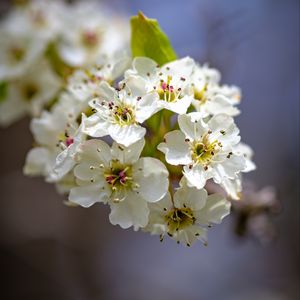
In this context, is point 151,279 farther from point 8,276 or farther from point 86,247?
point 8,276

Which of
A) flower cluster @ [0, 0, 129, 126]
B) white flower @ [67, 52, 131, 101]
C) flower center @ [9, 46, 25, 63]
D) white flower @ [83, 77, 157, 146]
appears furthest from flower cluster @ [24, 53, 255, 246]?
flower center @ [9, 46, 25, 63]

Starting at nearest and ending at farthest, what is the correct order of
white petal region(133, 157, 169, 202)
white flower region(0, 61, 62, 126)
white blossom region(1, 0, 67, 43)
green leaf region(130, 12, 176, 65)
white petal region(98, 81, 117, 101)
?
white petal region(133, 157, 169, 202), white petal region(98, 81, 117, 101), green leaf region(130, 12, 176, 65), white flower region(0, 61, 62, 126), white blossom region(1, 0, 67, 43)

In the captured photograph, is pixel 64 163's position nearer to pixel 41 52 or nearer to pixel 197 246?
pixel 41 52

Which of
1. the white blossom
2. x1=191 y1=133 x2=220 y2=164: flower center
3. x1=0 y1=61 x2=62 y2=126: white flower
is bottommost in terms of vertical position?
x1=191 y1=133 x2=220 y2=164: flower center

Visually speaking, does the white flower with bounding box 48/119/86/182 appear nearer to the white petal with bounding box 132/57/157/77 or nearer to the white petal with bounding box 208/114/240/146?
the white petal with bounding box 132/57/157/77

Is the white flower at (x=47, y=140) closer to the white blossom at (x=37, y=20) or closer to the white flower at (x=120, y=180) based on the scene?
the white flower at (x=120, y=180)

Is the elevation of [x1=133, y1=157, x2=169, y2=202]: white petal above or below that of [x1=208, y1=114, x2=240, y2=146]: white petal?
below

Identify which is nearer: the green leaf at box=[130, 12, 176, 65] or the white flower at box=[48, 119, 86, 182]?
the white flower at box=[48, 119, 86, 182]

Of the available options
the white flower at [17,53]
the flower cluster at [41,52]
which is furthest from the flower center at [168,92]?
the white flower at [17,53]
